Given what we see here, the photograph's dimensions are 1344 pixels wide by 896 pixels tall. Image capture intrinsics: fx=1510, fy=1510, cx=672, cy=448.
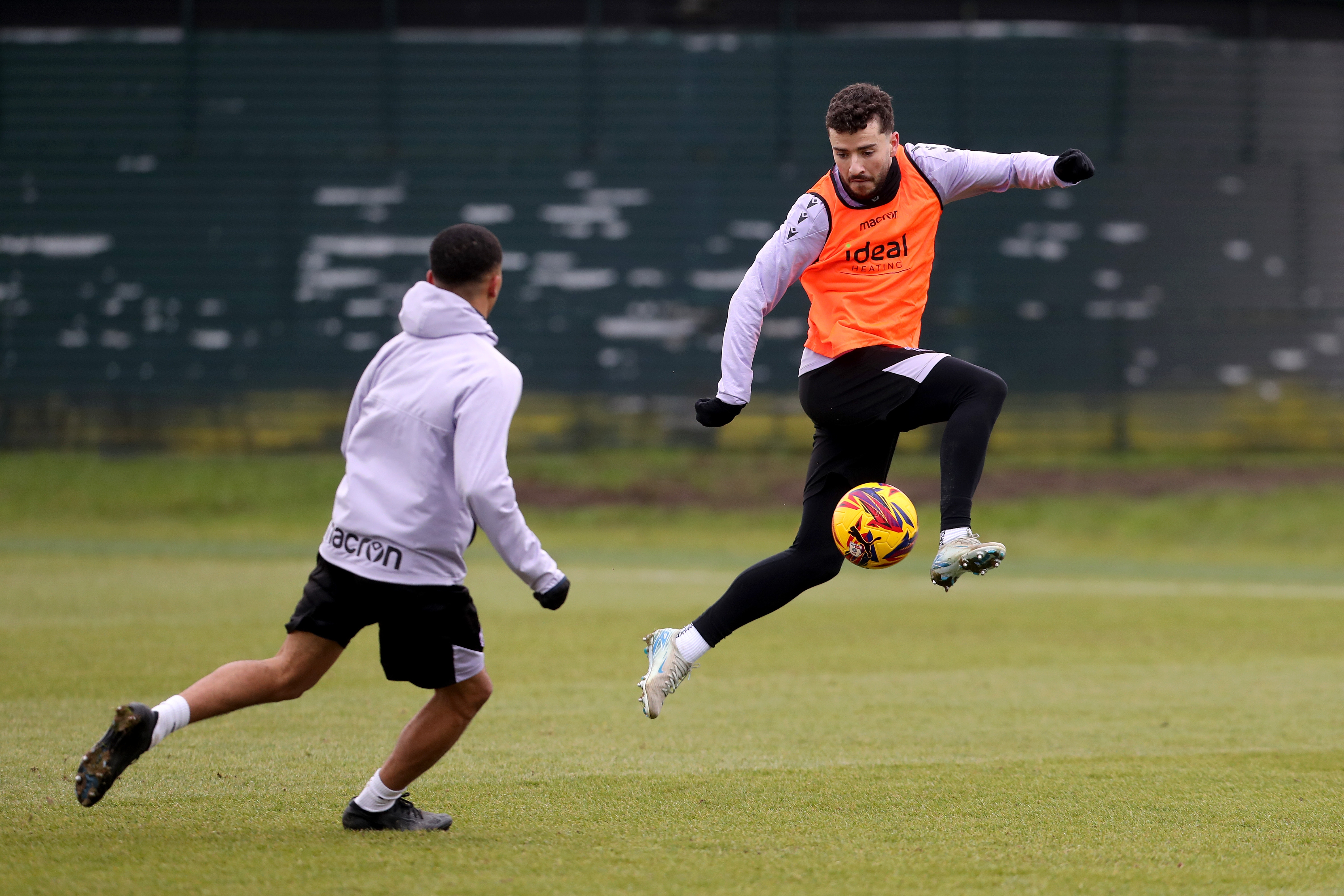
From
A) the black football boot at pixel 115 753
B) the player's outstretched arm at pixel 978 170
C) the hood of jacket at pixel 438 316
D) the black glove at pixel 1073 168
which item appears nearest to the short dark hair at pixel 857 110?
the player's outstretched arm at pixel 978 170

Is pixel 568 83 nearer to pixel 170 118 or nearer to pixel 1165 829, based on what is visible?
pixel 170 118

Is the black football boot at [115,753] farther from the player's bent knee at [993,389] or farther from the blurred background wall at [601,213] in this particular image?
the blurred background wall at [601,213]

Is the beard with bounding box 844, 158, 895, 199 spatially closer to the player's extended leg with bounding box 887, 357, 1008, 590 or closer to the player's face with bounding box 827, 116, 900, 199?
the player's face with bounding box 827, 116, 900, 199

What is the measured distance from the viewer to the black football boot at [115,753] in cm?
487

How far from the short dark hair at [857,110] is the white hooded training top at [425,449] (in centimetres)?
204

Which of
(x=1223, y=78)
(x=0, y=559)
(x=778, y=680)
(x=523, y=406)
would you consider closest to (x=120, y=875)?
(x=778, y=680)

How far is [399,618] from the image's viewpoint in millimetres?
5137

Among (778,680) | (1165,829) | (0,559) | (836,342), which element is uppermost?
(836,342)

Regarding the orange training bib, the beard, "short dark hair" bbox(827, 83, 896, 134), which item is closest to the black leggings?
the orange training bib

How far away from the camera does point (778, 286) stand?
6574mm

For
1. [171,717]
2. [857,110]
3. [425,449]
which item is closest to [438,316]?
[425,449]

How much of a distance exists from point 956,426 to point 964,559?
64 centimetres

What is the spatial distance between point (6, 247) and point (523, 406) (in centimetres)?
794

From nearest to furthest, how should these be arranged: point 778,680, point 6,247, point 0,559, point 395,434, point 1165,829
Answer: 1. point 395,434
2. point 1165,829
3. point 778,680
4. point 0,559
5. point 6,247
